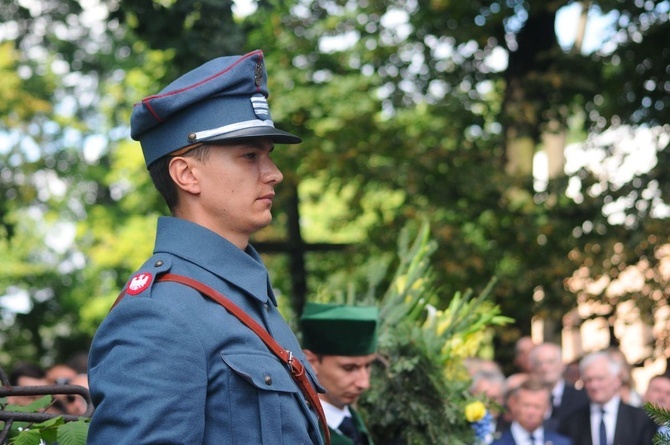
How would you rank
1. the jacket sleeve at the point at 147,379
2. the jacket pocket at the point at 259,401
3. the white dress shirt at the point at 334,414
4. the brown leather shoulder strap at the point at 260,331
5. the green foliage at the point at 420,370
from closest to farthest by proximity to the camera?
the jacket sleeve at the point at 147,379 → the jacket pocket at the point at 259,401 → the brown leather shoulder strap at the point at 260,331 → the white dress shirt at the point at 334,414 → the green foliage at the point at 420,370

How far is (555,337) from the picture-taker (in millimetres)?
13648

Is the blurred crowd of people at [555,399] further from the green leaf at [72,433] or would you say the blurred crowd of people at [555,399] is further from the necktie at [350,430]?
the green leaf at [72,433]

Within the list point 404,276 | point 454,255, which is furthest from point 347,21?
point 404,276

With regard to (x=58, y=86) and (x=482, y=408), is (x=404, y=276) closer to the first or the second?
(x=482, y=408)

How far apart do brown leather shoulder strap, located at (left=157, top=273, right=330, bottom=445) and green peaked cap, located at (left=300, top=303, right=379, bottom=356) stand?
7.52 ft

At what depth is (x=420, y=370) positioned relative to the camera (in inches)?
212

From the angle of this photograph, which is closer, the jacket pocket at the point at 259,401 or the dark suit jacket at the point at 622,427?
the jacket pocket at the point at 259,401

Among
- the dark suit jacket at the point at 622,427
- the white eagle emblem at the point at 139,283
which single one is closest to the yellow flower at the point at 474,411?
the white eagle emblem at the point at 139,283

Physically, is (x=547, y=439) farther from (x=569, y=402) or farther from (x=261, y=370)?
(x=261, y=370)

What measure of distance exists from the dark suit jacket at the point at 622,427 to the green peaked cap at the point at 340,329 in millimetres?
3999

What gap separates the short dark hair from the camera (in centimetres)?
282

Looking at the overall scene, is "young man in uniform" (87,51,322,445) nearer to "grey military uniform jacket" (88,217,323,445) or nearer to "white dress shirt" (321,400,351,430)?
"grey military uniform jacket" (88,217,323,445)

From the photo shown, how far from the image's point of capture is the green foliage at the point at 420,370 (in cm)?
534

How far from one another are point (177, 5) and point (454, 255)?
19.9ft
